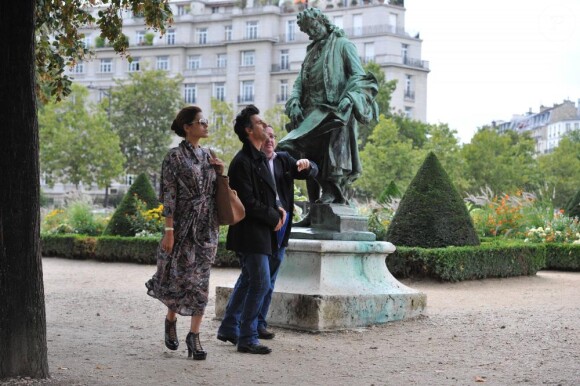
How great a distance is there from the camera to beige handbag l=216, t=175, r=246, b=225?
6.89 m

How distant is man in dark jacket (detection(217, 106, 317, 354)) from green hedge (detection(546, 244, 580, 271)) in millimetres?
11275

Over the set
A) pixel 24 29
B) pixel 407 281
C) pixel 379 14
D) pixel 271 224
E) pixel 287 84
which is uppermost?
pixel 379 14

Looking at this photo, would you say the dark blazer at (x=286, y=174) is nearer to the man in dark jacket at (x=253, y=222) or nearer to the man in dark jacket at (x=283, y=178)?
the man in dark jacket at (x=283, y=178)

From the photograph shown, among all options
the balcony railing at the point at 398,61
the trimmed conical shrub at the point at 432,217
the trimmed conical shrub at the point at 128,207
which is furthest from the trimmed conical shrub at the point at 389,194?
the balcony railing at the point at 398,61

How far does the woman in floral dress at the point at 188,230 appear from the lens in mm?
6820

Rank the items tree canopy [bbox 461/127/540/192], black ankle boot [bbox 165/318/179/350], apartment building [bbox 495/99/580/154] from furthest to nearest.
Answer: apartment building [bbox 495/99/580/154] → tree canopy [bbox 461/127/540/192] → black ankle boot [bbox 165/318/179/350]

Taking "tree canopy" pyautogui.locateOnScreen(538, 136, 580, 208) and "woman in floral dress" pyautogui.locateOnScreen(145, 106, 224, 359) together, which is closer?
"woman in floral dress" pyautogui.locateOnScreen(145, 106, 224, 359)

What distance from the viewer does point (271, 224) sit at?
724 centimetres

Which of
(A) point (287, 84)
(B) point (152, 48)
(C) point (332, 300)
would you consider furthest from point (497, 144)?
(C) point (332, 300)

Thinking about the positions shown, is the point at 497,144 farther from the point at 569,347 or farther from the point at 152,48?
the point at 569,347

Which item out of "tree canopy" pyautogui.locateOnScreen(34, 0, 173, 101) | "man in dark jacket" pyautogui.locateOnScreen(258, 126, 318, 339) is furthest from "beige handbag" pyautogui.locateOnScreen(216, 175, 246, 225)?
"tree canopy" pyautogui.locateOnScreen(34, 0, 173, 101)

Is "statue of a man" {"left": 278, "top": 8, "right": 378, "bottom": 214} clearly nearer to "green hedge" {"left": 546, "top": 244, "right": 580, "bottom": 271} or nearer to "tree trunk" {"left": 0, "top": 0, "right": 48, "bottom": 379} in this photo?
"tree trunk" {"left": 0, "top": 0, "right": 48, "bottom": 379}

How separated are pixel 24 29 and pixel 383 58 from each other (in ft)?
230

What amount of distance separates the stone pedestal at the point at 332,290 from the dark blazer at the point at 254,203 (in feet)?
4.11
